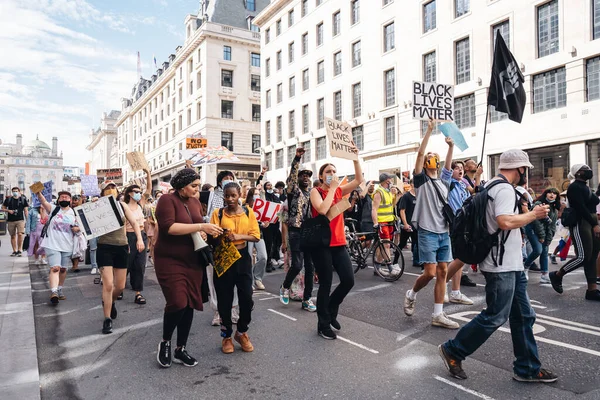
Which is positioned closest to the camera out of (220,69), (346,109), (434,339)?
(434,339)

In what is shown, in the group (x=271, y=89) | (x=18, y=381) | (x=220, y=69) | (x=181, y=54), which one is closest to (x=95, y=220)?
(x=18, y=381)

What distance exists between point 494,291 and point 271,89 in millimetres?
39143

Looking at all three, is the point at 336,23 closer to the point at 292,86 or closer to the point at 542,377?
the point at 292,86

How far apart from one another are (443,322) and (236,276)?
2.43 metres

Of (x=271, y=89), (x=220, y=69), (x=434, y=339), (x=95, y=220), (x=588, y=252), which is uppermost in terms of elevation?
(x=220, y=69)

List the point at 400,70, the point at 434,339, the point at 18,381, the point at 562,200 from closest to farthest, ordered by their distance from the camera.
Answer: the point at 18,381, the point at 434,339, the point at 562,200, the point at 400,70

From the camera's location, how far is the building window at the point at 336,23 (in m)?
32.1

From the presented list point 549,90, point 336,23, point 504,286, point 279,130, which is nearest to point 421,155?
point 504,286

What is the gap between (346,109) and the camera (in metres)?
31.0

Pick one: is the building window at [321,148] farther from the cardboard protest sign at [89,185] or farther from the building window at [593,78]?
the cardboard protest sign at [89,185]

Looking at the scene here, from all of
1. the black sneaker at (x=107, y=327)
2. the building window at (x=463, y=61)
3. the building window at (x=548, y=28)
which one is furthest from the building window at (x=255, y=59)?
the black sneaker at (x=107, y=327)

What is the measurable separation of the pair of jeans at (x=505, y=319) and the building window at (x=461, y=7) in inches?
866

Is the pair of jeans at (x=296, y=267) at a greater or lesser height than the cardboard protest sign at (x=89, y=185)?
lesser

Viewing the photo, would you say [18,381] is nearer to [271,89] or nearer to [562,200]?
[562,200]
